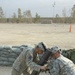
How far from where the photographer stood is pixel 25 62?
623 cm

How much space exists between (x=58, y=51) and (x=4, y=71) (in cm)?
539

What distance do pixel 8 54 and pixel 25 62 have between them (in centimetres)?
483

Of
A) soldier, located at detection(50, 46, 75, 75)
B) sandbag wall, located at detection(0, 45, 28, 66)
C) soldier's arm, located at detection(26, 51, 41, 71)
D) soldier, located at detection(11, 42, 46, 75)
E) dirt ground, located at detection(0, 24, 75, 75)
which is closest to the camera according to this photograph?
soldier, located at detection(50, 46, 75, 75)

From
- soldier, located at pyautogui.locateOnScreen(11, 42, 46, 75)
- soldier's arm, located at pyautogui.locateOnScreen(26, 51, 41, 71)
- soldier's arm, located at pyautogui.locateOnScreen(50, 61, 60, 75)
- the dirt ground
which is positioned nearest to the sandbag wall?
the dirt ground

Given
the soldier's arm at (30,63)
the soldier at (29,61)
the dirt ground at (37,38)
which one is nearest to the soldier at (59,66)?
the soldier at (29,61)

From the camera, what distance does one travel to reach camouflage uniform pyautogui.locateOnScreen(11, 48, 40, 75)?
5.86 m

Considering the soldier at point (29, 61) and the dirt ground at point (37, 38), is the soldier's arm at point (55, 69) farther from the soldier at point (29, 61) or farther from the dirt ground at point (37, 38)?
the dirt ground at point (37, 38)

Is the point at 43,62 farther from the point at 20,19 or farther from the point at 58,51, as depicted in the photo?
the point at 20,19

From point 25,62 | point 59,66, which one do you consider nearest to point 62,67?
point 59,66

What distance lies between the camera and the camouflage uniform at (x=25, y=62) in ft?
19.2

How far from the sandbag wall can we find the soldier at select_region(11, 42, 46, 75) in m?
4.42

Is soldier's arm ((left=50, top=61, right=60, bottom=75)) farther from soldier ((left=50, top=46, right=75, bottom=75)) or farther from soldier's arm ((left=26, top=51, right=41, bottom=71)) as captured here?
soldier's arm ((left=26, top=51, right=41, bottom=71))

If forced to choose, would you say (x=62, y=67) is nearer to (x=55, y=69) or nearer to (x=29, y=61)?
(x=55, y=69)

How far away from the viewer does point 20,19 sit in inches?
2601
